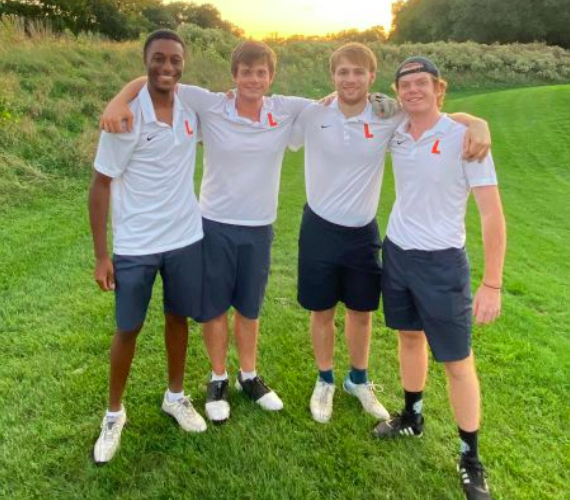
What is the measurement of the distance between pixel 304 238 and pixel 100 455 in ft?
A: 4.82

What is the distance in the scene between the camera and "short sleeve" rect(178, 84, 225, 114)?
107 inches

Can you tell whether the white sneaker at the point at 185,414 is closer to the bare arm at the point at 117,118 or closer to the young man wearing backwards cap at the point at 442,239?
the young man wearing backwards cap at the point at 442,239

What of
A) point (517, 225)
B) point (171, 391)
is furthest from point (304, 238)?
point (517, 225)

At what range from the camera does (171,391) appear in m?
2.96

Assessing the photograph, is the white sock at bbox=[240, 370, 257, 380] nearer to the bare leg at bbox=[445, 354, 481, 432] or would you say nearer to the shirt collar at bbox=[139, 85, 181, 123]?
the bare leg at bbox=[445, 354, 481, 432]

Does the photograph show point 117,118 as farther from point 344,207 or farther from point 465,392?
point 465,392

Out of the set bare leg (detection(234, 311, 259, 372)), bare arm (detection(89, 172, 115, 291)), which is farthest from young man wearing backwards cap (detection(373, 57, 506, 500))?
bare arm (detection(89, 172, 115, 291))

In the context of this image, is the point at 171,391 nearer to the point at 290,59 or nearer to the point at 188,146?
the point at 188,146

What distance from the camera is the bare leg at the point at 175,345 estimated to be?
9.25 feet

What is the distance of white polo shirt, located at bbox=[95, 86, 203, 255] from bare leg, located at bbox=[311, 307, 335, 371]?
91 cm

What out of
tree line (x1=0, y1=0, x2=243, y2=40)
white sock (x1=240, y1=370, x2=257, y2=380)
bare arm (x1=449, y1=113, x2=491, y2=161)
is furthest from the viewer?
tree line (x1=0, y1=0, x2=243, y2=40)

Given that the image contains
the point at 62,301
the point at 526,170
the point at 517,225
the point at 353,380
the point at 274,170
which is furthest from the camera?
the point at 526,170

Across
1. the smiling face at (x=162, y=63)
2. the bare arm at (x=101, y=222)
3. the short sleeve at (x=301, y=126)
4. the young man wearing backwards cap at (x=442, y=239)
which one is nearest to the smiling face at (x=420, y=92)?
the young man wearing backwards cap at (x=442, y=239)

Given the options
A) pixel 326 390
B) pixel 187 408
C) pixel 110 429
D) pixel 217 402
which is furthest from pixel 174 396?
pixel 326 390
